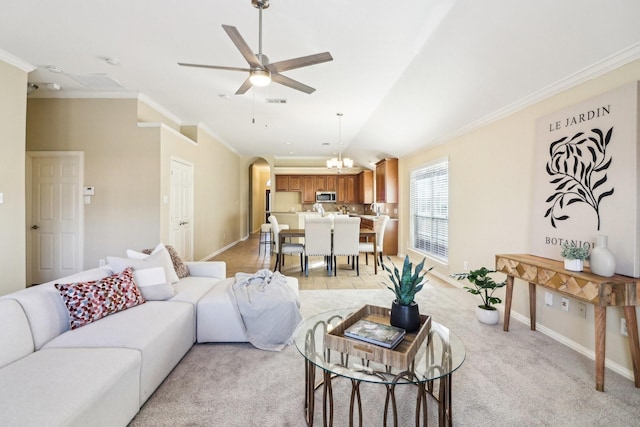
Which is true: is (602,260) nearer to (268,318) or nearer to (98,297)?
(268,318)

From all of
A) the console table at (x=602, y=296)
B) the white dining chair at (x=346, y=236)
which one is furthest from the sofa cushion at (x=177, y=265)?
the console table at (x=602, y=296)

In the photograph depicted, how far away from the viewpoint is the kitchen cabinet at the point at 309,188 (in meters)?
9.73

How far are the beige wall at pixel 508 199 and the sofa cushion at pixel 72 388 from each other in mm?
3225

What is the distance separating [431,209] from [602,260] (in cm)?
355

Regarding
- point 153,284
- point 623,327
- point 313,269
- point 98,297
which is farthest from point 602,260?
point 313,269

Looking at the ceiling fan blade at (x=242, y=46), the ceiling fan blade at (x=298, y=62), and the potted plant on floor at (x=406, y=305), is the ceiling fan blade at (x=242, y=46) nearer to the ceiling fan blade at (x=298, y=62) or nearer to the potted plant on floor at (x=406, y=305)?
the ceiling fan blade at (x=298, y=62)

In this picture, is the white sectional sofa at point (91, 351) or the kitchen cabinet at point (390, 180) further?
the kitchen cabinet at point (390, 180)

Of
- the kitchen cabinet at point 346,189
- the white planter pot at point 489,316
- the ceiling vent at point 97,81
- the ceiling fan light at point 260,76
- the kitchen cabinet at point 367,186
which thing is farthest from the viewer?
the kitchen cabinet at point 346,189

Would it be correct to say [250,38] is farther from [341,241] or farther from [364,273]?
[364,273]

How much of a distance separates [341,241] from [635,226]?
139 inches

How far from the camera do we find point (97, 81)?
390 cm

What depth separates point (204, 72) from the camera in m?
3.52

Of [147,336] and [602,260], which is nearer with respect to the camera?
[147,336]

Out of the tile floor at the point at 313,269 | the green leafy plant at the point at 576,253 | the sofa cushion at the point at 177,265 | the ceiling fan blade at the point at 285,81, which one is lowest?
the tile floor at the point at 313,269
